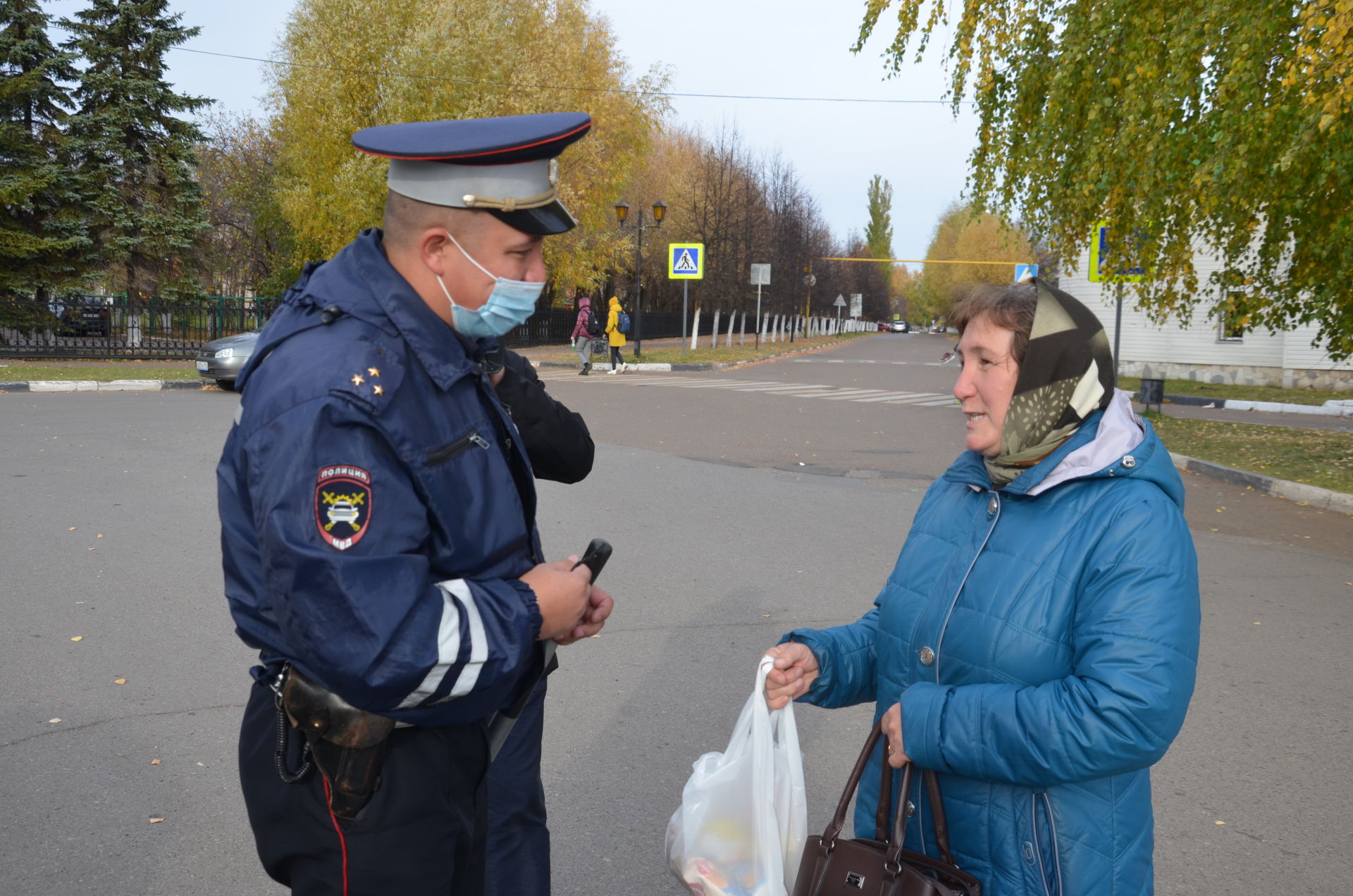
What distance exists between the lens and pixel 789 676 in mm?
2207

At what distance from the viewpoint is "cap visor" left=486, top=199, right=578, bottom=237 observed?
184 cm

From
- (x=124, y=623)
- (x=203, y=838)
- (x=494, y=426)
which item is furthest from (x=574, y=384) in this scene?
(x=494, y=426)

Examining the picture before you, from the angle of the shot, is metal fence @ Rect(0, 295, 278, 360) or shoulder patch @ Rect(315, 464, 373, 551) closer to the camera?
shoulder patch @ Rect(315, 464, 373, 551)

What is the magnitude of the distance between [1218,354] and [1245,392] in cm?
536

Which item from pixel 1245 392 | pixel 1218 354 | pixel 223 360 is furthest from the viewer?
pixel 1218 354

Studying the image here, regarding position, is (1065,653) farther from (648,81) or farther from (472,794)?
(648,81)

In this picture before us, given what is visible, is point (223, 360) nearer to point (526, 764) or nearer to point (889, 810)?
point (526, 764)

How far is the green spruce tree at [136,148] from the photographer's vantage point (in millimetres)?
29766

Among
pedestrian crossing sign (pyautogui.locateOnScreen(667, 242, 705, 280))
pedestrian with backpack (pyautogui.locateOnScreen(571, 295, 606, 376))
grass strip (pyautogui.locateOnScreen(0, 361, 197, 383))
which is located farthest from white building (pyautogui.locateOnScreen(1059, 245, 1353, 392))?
grass strip (pyautogui.locateOnScreen(0, 361, 197, 383))

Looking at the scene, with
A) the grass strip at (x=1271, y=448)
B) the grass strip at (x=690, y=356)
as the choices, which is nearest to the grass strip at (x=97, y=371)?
the grass strip at (x=690, y=356)

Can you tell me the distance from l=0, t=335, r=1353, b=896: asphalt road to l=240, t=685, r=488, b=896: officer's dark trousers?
5.22 feet

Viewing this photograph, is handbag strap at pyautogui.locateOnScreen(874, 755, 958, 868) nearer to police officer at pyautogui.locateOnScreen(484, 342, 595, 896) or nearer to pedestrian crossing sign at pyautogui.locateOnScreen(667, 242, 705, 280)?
police officer at pyautogui.locateOnScreen(484, 342, 595, 896)

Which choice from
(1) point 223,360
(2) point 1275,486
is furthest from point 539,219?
(1) point 223,360

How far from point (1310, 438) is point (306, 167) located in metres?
26.3
